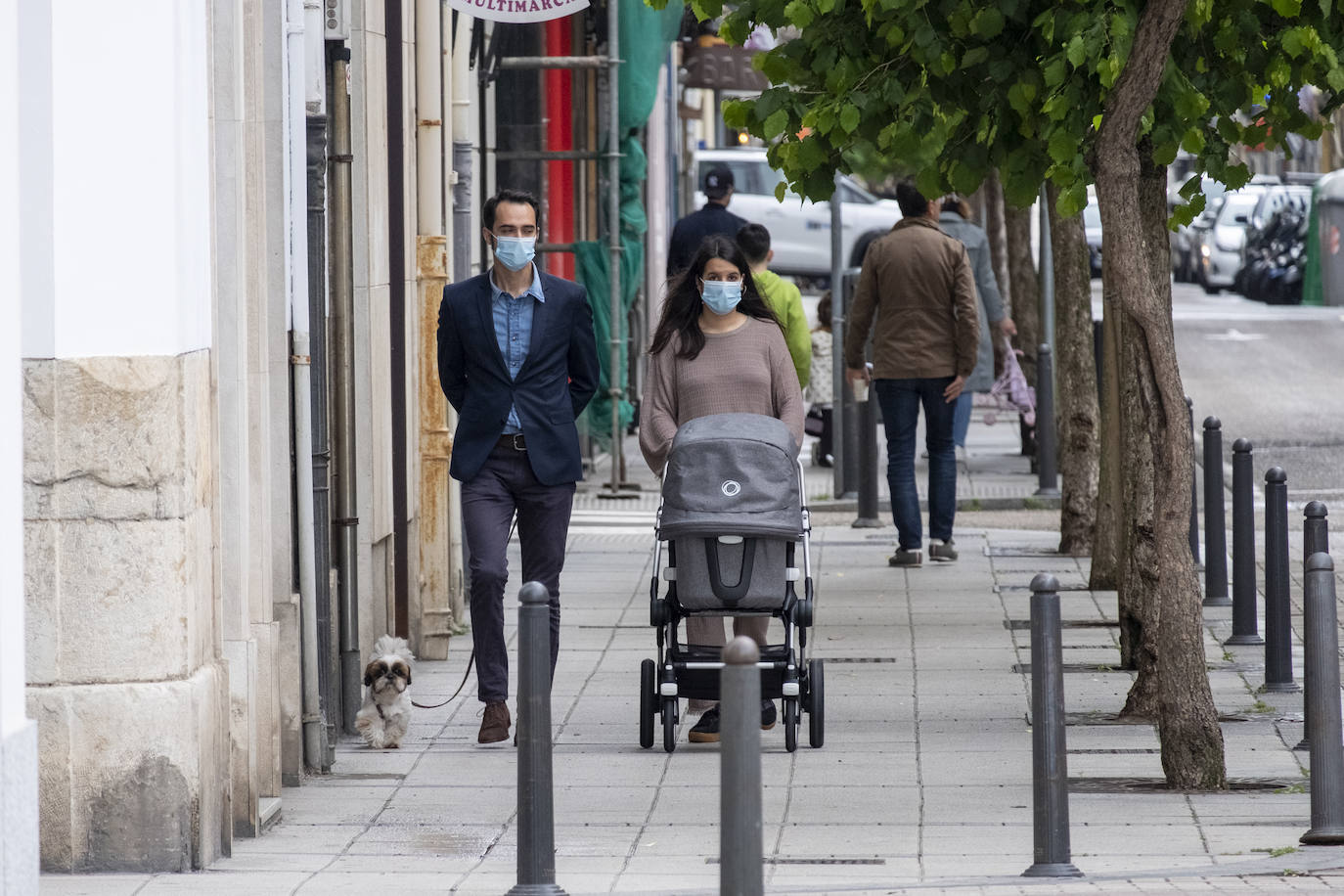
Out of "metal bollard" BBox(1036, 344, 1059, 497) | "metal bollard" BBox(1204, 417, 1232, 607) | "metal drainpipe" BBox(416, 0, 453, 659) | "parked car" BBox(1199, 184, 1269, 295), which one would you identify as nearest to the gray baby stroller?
"metal drainpipe" BBox(416, 0, 453, 659)

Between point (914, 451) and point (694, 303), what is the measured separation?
155 inches

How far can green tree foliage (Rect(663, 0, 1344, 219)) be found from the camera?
25.6 feet

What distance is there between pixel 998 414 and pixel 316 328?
45.2 ft

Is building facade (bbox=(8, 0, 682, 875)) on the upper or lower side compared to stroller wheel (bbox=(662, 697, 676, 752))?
upper

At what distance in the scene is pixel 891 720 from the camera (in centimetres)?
866

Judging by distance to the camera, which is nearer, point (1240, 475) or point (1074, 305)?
point (1240, 475)

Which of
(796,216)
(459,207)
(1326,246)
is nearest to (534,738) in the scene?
(459,207)

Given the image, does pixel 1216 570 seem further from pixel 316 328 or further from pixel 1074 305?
pixel 316 328

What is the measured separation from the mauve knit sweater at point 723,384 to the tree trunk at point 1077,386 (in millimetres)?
4207

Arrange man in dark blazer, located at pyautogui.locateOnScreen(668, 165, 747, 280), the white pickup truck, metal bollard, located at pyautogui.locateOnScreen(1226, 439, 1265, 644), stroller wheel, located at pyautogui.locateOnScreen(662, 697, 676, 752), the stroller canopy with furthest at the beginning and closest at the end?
the white pickup truck
man in dark blazer, located at pyautogui.locateOnScreen(668, 165, 747, 280)
metal bollard, located at pyautogui.locateOnScreen(1226, 439, 1265, 644)
stroller wheel, located at pyautogui.locateOnScreen(662, 697, 676, 752)
the stroller canopy

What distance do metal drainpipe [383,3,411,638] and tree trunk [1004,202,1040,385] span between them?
9.63m

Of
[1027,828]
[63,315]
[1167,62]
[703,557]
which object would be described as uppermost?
[1167,62]

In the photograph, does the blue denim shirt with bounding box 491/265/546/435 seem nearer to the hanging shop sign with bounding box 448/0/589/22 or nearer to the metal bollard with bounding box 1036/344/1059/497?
the hanging shop sign with bounding box 448/0/589/22

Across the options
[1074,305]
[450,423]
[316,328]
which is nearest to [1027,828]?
[316,328]
